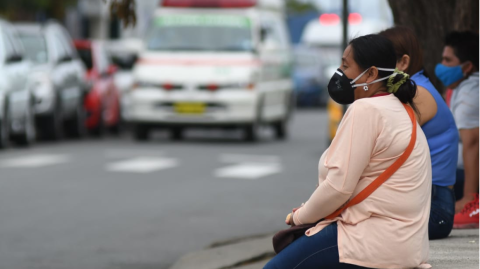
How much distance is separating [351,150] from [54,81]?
50.5 feet

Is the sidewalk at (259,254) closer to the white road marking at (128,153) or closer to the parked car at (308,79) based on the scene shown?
the white road marking at (128,153)

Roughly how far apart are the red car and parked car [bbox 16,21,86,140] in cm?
29

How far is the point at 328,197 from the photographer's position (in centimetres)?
427

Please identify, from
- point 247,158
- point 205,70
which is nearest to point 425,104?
point 247,158

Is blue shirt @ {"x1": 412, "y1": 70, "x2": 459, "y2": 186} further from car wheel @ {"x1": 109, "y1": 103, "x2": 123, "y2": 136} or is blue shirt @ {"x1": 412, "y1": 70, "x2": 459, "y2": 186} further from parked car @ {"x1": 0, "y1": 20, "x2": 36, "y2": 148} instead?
car wheel @ {"x1": 109, "y1": 103, "x2": 123, "y2": 136}

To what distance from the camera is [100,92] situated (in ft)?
71.1

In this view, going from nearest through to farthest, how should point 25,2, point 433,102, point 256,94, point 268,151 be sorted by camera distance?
point 433,102 < point 268,151 < point 256,94 < point 25,2

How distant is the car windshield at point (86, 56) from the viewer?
880 inches

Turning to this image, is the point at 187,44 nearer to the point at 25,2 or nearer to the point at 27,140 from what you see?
the point at 27,140

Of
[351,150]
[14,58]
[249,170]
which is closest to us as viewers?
[351,150]

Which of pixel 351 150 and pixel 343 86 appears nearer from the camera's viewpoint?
pixel 351 150

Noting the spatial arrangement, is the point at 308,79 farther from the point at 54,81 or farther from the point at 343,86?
the point at 343,86

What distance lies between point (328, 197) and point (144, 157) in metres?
11.8

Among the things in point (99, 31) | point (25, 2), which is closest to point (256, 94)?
point (25, 2)
